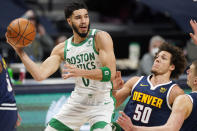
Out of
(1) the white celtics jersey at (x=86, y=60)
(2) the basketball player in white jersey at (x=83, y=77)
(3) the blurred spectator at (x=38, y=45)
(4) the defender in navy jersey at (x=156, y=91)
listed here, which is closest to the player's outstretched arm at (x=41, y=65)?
(2) the basketball player in white jersey at (x=83, y=77)

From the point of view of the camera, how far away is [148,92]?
5383 millimetres

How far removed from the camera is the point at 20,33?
5254 millimetres

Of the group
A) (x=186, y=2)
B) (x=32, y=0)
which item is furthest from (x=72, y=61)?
(x=32, y=0)

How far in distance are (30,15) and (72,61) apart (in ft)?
12.9

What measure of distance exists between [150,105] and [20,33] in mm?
1634

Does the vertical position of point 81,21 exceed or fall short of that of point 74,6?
it falls short

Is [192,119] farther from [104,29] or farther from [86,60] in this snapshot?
[104,29]

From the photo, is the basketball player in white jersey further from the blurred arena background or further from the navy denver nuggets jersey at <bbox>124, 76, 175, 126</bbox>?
the blurred arena background

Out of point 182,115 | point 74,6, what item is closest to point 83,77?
point 74,6

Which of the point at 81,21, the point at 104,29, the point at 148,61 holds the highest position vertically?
the point at 81,21

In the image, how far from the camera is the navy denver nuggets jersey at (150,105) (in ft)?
17.4

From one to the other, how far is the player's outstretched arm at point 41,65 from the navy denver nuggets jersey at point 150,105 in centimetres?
96

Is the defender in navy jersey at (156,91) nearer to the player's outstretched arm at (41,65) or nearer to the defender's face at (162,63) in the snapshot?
the defender's face at (162,63)

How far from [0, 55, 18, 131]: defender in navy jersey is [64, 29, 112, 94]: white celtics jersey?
75cm
